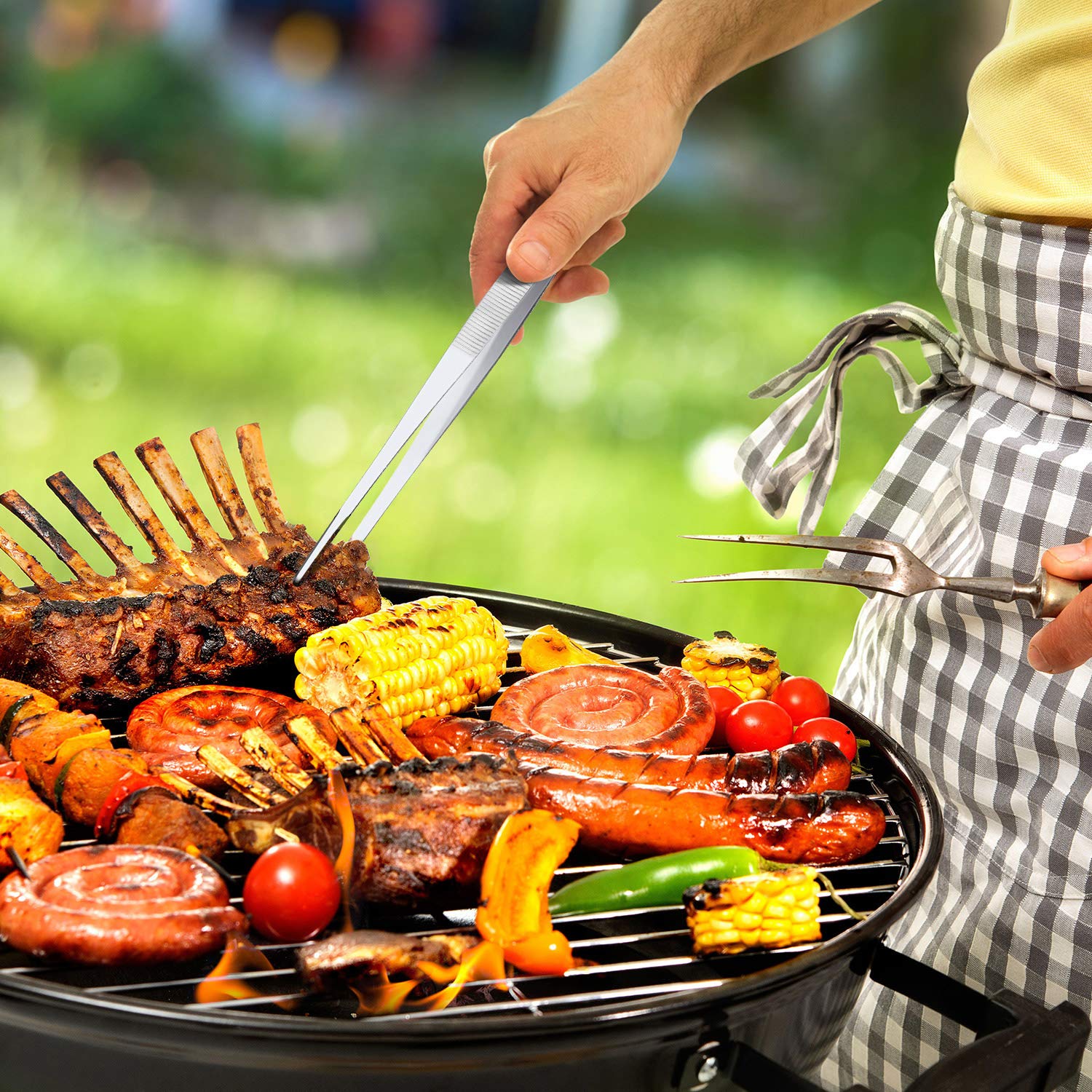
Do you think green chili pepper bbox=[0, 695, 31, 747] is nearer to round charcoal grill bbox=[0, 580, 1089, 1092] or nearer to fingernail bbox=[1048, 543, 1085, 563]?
round charcoal grill bbox=[0, 580, 1089, 1092]

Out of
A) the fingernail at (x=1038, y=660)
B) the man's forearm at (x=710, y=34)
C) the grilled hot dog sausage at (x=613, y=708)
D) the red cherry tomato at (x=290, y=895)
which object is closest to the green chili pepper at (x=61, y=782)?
the red cherry tomato at (x=290, y=895)

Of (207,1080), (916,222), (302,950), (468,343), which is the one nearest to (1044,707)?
(468,343)

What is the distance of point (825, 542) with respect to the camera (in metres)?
2.17

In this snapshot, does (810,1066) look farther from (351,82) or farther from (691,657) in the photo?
(351,82)

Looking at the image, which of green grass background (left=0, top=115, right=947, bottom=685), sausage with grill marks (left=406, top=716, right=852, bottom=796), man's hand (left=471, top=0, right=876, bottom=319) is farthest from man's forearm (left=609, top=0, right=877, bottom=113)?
green grass background (left=0, top=115, right=947, bottom=685)

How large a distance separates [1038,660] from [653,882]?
823 millimetres

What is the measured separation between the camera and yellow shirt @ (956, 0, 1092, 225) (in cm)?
248

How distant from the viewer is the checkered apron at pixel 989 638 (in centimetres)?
250

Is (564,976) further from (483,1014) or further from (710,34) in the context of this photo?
(710,34)

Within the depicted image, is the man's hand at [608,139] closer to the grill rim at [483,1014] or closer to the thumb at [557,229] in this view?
the thumb at [557,229]

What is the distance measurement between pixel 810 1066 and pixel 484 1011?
0.56m

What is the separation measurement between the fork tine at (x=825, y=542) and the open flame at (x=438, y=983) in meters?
0.83

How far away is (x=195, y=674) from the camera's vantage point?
250cm

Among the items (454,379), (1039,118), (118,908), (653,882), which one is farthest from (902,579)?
(118,908)
